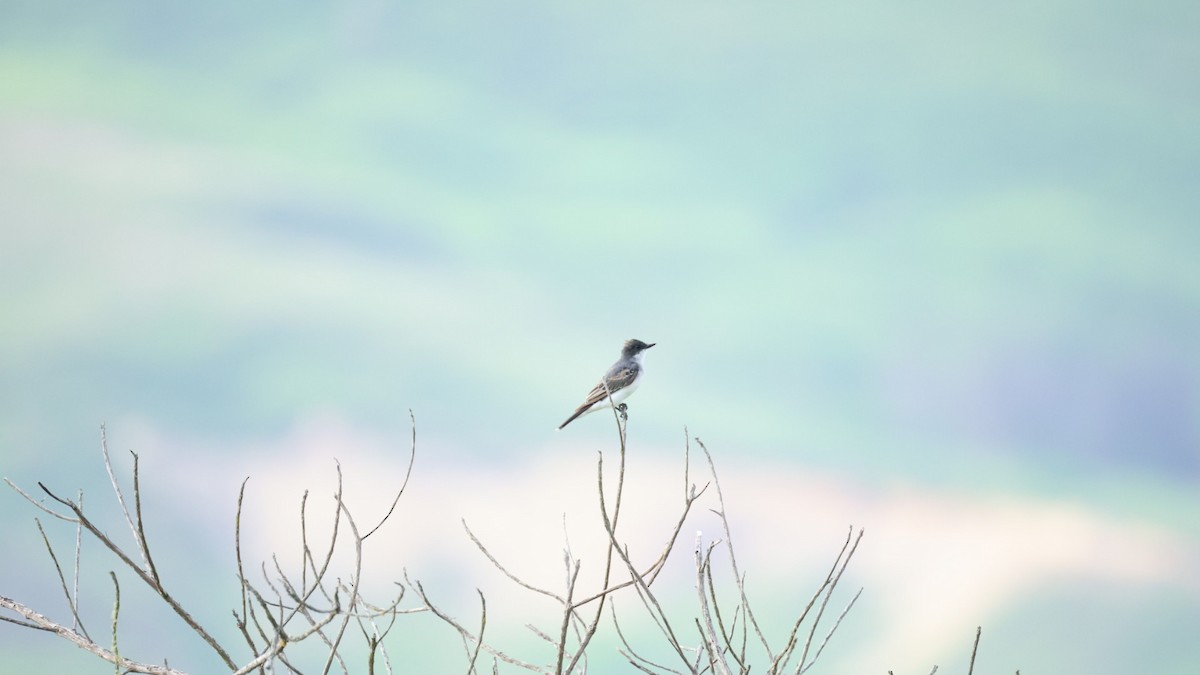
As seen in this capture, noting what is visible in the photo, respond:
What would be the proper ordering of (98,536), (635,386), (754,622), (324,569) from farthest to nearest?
(635,386) < (754,622) < (324,569) < (98,536)

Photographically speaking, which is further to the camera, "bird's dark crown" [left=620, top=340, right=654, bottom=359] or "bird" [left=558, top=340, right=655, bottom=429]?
Result: "bird's dark crown" [left=620, top=340, right=654, bottom=359]

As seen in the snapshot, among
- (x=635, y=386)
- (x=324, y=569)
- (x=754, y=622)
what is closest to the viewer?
(x=324, y=569)

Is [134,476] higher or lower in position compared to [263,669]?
higher

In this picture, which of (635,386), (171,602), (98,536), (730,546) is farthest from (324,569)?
(635,386)

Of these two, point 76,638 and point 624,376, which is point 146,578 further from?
point 624,376

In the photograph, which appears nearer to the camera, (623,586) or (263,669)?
(263,669)

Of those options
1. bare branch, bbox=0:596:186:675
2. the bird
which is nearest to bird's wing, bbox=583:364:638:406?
the bird

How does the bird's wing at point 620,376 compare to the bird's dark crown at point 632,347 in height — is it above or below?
below

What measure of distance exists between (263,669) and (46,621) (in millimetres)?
1018

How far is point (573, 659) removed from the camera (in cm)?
401

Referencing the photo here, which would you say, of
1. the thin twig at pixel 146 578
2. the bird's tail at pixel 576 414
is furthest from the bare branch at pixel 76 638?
the bird's tail at pixel 576 414

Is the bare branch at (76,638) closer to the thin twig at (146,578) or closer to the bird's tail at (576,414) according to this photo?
the thin twig at (146,578)

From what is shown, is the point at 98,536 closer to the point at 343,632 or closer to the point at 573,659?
the point at 343,632

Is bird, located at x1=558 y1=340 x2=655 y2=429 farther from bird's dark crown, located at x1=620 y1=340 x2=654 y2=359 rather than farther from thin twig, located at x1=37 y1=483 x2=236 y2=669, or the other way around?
thin twig, located at x1=37 y1=483 x2=236 y2=669
